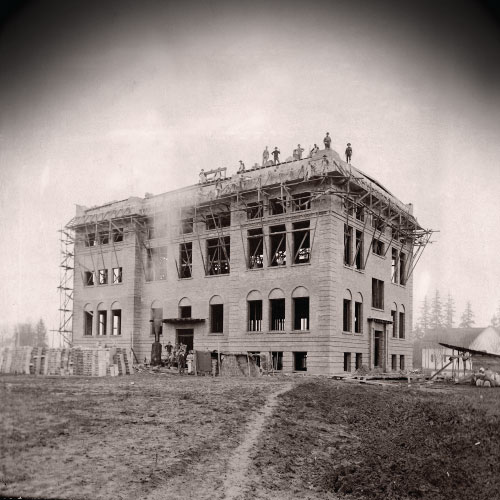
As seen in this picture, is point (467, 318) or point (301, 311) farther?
point (467, 318)

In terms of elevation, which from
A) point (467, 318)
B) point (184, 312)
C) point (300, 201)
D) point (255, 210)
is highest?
point (300, 201)

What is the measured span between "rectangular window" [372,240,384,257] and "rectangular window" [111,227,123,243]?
60.7 ft

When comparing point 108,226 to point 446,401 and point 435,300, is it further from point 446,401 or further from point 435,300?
point 435,300

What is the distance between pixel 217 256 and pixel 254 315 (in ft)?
18.3

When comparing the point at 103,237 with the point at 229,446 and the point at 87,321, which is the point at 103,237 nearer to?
the point at 87,321

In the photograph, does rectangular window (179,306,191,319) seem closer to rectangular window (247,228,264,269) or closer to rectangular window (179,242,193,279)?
rectangular window (179,242,193,279)

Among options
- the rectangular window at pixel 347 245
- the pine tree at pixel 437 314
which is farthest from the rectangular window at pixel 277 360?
the pine tree at pixel 437 314

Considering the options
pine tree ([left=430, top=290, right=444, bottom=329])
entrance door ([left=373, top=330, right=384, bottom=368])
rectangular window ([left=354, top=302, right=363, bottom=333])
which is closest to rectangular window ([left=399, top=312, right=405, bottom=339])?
entrance door ([left=373, top=330, right=384, bottom=368])

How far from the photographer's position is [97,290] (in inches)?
1757

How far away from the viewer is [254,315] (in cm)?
3706

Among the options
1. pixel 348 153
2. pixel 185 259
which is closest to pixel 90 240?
pixel 185 259

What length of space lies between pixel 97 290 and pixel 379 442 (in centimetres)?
3173

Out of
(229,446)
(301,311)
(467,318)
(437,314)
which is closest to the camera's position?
(229,446)

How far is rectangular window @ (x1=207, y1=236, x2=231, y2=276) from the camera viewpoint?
38406mm
